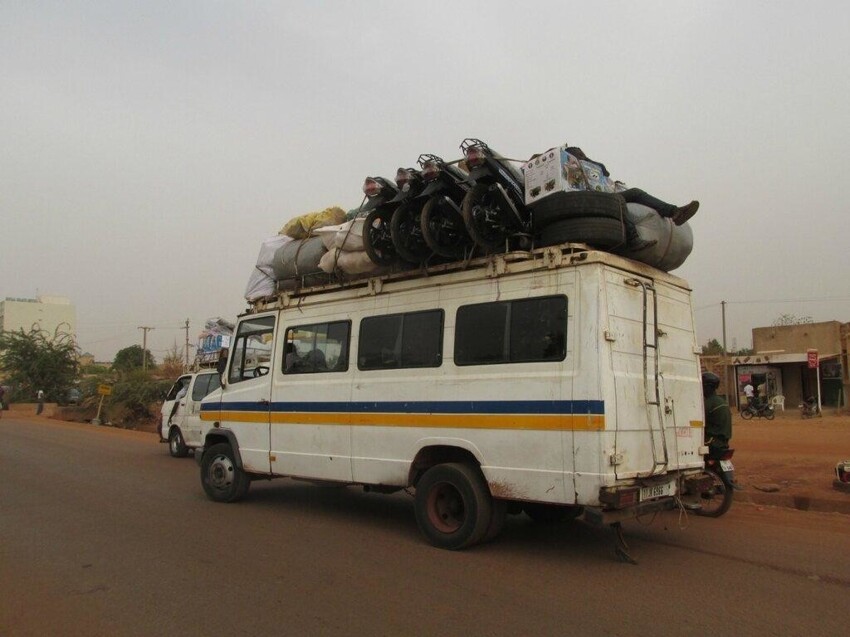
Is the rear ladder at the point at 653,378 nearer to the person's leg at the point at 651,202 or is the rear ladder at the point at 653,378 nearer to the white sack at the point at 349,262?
the person's leg at the point at 651,202

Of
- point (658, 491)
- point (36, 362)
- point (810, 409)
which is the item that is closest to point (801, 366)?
point (810, 409)

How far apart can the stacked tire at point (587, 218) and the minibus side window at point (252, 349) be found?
13.6 ft

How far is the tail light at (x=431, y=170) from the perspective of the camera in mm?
6352

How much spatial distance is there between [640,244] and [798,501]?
5.06m

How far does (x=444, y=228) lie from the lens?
6.46m

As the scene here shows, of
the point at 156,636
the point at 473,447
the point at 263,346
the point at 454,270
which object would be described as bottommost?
the point at 156,636

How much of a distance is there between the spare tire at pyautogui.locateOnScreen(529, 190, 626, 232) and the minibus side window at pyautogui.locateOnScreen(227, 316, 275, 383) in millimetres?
4152

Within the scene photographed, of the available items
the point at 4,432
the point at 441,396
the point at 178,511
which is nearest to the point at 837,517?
the point at 441,396

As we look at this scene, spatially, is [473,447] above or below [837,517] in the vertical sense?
above

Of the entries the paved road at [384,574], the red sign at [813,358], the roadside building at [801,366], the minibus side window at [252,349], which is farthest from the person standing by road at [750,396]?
the minibus side window at [252,349]

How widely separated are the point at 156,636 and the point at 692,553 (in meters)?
4.72

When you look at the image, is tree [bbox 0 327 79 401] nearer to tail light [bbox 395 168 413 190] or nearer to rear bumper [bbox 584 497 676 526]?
tail light [bbox 395 168 413 190]

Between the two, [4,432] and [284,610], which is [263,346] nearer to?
[284,610]

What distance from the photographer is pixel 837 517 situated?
7738 millimetres
